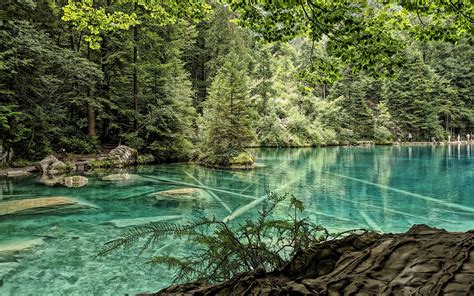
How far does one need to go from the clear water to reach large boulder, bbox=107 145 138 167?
1598mm

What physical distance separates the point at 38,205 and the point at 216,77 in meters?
14.8

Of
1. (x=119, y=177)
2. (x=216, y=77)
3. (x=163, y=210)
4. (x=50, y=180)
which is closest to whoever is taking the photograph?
(x=163, y=210)

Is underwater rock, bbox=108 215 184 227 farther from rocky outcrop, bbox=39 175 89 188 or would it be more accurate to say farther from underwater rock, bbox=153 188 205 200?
rocky outcrop, bbox=39 175 89 188

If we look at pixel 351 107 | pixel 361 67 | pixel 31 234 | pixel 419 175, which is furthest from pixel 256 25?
pixel 351 107

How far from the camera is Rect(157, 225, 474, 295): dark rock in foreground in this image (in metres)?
1.40

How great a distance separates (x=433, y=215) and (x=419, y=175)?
9060 mm

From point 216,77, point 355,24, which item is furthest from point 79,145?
point 355,24

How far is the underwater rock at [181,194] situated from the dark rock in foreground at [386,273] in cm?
968

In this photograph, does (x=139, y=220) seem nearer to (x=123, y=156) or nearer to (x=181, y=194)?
(x=181, y=194)

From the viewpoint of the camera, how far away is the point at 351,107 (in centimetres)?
4938

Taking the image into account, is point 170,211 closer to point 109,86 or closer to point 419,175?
point 419,175

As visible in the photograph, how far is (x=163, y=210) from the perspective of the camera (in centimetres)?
962

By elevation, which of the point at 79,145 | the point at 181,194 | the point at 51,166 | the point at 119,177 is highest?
the point at 79,145

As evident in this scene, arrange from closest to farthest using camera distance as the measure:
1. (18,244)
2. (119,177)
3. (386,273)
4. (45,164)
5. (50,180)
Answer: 1. (386,273)
2. (18,244)
3. (50,180)
4. (119,177)
5. (45,164)
